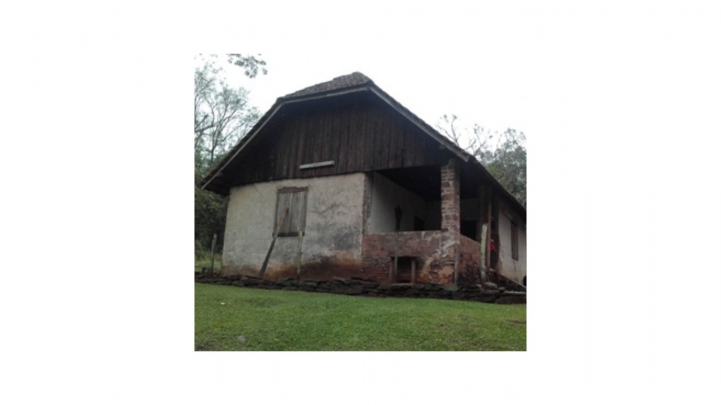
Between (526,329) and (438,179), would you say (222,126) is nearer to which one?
(438,179)

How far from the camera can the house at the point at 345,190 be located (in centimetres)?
909

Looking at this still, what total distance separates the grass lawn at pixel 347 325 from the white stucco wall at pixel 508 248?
12.5 feet

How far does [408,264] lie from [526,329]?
357 cm

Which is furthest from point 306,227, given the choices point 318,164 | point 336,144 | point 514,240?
point 514,240

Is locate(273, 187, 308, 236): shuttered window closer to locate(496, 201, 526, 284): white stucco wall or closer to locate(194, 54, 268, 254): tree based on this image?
locate(194, 54, 268, 254): tree

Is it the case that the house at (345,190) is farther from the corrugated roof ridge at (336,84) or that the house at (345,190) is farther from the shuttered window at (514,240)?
the shuttered window at (514,240)

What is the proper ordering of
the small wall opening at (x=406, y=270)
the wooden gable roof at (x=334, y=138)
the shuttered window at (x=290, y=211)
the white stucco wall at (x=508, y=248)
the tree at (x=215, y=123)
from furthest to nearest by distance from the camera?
1. the white stucco wall at (x=508, y=248)
2. the shuttered window at (x=290, y=211)
3. the wooden gable roof at (x=334, y=138)
4. the small wall opening at (x=406, y=270)
5. the tree at (x=215, y=123)

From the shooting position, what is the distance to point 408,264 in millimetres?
9133

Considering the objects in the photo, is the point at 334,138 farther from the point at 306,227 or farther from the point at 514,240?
the point at 514,240

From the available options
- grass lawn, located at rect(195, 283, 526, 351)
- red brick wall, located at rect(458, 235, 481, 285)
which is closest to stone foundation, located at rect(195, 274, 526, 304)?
red brick wall, located at rect(458, 235, 481, 285)

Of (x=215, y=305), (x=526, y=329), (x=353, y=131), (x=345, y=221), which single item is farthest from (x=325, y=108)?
(x=526, y=329)

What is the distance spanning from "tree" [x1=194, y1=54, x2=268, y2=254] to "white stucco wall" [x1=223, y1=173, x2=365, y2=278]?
1.20 ft

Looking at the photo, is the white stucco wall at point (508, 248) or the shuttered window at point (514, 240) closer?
the white stucco wall at point (508, 248)

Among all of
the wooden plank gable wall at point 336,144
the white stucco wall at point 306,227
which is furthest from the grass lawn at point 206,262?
the wooden plank gable wall at point 336,144
